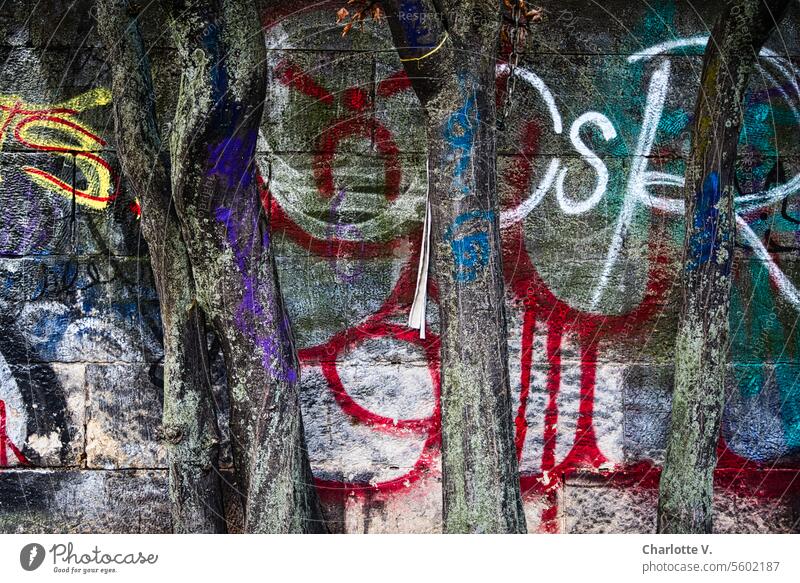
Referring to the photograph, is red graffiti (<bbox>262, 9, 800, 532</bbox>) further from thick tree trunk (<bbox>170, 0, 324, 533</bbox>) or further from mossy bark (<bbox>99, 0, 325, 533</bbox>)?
thick tree trunk (<bbox>170, 0, 324, 533</bbox>)

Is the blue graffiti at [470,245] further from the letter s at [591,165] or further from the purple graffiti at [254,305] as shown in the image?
the letter s at [591,165]

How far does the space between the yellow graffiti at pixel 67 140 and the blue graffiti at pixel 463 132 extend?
304 cm

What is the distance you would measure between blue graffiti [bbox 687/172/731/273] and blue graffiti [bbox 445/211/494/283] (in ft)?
4.51

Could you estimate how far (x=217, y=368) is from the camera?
636cm

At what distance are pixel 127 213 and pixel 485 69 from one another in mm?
3115

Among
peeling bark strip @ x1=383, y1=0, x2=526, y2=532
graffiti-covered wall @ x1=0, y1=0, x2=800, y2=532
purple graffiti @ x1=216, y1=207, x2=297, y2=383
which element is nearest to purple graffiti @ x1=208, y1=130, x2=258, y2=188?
purple graffiti @ x1=216, y1=207, x2=297, y2=383

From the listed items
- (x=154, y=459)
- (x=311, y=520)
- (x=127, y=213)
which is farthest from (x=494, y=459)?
(x=127, y=213)

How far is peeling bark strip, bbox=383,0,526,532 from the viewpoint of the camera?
4434mm

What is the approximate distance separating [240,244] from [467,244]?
3.94ft

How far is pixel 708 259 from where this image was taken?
5.11 meters

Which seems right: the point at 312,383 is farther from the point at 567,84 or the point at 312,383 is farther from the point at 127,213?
the point at 567,84

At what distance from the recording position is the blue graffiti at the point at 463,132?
4.45 m

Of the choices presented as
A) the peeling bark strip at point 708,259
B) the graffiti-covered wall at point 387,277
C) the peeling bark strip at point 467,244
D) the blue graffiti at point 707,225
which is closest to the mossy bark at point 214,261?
the peeling bark strip at point 467,244

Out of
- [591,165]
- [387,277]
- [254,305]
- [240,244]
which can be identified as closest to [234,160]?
[240,244]
